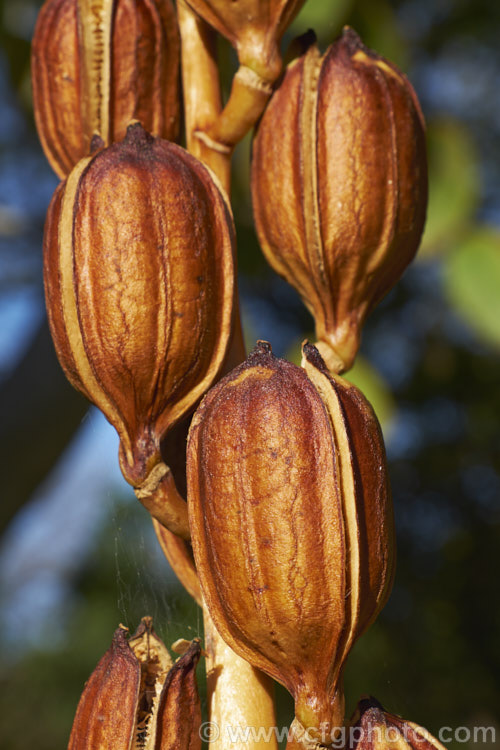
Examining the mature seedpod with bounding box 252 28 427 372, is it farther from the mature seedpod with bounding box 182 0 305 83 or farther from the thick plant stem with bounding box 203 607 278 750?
the thick plant stem with bounding box 203 607 278 750

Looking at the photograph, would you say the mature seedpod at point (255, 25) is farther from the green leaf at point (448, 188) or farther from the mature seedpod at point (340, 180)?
the green leaf at point (448, 188)

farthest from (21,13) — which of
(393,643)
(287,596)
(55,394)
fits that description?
(393,643)

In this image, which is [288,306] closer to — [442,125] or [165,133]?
[442,125]

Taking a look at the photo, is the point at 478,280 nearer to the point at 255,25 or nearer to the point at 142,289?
the point at 255,25

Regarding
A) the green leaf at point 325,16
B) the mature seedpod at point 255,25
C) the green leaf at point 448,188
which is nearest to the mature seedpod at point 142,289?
the mature seedpod at point 255,25

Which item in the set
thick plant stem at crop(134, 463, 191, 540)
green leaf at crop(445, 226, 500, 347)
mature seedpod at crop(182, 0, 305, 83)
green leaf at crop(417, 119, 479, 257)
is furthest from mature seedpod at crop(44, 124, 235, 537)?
green leaf at crop(417, 119, 479, 257)


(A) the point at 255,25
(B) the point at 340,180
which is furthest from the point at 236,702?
(A) the point at 255,25
